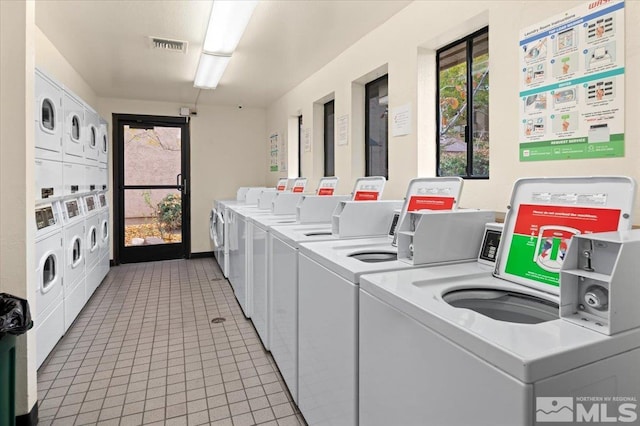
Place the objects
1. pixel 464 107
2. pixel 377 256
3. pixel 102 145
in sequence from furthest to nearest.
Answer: pixel 102 145, pixel 464 107, pixel 377 256

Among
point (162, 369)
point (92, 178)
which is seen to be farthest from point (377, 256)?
point (92, 178)

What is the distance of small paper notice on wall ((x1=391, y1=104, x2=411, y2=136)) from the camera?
2680 mm

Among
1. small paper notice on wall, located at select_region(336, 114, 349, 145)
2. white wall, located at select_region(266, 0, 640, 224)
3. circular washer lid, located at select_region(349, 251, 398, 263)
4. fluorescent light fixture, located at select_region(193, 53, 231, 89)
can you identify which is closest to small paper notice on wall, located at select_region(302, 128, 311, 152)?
white wall, located at select_region(266, 0, 640, 224)

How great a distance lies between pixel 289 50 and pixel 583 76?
2748 mm

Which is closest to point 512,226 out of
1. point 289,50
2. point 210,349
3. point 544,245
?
point 544,245

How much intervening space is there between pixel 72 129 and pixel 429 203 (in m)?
3.19

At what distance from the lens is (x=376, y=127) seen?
3477 mm

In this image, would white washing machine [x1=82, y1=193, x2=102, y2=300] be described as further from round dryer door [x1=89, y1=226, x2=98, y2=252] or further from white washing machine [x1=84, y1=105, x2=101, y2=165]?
white washing machine [x1=84, y1=105, x2=101, y2=165]

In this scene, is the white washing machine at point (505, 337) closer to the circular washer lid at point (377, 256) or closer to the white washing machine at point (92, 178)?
the circular washer lid at point (377, 256)

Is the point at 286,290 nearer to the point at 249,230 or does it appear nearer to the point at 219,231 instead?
the point at 249,230

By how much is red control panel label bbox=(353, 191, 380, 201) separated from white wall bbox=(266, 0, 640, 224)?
219 mm

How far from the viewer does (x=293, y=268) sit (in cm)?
205

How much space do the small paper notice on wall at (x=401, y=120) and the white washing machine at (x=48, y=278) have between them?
255cm

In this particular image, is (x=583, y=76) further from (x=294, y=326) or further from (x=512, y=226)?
(x=294, y=326)
